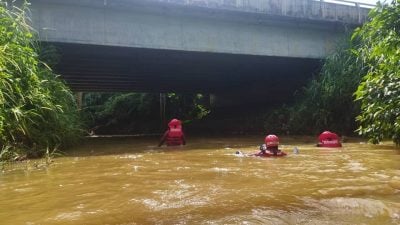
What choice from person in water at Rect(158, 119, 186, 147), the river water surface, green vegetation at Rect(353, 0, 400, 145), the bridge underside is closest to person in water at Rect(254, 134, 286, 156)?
the river water surface

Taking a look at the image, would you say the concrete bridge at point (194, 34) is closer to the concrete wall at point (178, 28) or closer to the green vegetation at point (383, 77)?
the concrete wall at point (178, 28)

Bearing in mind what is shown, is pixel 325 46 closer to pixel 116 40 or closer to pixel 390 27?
pixel 116 40

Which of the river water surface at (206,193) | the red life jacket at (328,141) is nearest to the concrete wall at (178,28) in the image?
the red life jacket at (328,141)

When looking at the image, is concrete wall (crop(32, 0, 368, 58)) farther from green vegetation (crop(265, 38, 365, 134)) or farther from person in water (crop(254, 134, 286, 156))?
person in water (crop(254, 134, 286, 156))

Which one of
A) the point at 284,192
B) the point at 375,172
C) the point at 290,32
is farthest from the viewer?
the point at 290,32

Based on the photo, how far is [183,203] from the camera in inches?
151

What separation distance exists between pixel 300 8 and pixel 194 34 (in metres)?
4.60

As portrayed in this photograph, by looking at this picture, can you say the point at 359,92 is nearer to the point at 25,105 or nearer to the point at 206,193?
the point at 206,193

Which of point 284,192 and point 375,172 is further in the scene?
point 375,172

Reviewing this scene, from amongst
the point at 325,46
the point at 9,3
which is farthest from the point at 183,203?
the point at 325,46

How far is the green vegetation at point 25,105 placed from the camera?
8.09 meters

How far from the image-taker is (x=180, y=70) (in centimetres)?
2114

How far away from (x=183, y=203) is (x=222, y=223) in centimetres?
83

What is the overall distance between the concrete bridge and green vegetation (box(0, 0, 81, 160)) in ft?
9.07
